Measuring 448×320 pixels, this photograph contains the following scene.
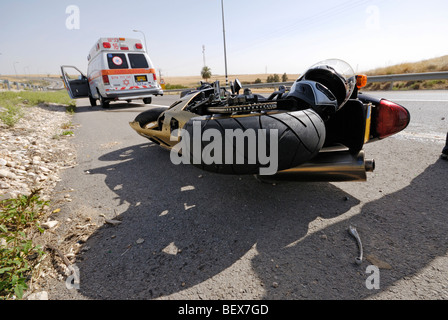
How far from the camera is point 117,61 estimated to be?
10109 millimetres

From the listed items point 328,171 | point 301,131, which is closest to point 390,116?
point 328,171

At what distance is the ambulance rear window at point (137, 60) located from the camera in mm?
10516

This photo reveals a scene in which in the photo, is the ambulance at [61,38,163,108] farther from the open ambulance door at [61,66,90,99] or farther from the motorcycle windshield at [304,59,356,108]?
the motorcycle windshield at [304,59,356,108]

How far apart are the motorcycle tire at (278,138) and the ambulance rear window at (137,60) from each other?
1036 cm

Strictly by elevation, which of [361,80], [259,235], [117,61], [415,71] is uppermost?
[117,61]

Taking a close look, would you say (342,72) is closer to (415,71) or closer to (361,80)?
(361,80)

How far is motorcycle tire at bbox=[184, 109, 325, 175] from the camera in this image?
158cm

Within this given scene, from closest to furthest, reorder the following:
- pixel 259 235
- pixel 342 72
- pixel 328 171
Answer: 1. pixel 259 235
2. pixel 328 171
3. pixel 342 72

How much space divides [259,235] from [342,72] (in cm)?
170

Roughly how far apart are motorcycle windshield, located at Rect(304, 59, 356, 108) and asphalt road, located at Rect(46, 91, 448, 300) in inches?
34.4
